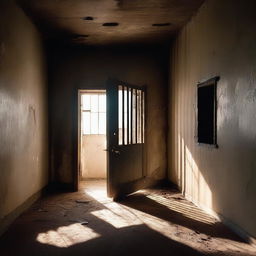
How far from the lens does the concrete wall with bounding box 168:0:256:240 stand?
331 centimetres

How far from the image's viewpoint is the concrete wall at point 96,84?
671cm

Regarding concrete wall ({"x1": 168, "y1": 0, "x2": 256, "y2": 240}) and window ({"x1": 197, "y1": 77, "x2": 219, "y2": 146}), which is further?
window ({"x1": 197, "y1": 77, "x2": 219, "y2": 146})

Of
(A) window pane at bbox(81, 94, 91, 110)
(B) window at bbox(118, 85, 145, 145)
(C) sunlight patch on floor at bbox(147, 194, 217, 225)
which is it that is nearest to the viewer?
(C) sunlight patch on floor at bbox(147, 194, 217, 225)

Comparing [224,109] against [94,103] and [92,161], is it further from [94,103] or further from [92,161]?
[94,103]

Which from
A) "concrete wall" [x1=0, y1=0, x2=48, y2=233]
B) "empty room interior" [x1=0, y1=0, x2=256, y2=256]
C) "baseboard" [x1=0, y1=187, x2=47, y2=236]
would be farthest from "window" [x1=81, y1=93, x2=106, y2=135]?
"baseboard" [x1=0, y1=187, x2=47, y2=236]

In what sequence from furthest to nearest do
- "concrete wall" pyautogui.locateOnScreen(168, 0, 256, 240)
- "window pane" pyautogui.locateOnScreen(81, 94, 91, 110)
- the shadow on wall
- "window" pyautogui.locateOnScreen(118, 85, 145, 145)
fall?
"window pane" pyautogui.locateOnScreen(81, 94, 91, 110)
"window" pyautogui.locateOnScreen(118, 85, 145, 145)
the shadow on wall
"concrete wall" pyautogui.locateOnScreen(168, 0, 256, 240)

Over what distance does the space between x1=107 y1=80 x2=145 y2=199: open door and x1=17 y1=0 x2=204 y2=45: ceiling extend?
95cm

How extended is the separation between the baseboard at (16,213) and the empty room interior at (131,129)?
0.02 m

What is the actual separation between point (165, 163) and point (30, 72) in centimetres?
338

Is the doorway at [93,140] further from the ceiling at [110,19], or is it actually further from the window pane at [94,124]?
the ceiling at [110,19]

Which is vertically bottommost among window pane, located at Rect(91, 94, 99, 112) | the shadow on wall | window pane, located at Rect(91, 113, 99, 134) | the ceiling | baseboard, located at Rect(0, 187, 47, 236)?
baseboard, located at Rect(0, 187, 47, 236)

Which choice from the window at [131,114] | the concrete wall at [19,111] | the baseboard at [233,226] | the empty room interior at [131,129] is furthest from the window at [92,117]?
the baseboard at [233,226]

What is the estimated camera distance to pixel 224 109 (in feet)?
13.0

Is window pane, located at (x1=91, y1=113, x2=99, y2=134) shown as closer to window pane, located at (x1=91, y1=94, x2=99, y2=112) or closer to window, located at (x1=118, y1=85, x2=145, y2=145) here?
window pane, located at (x1=91, y1=94, x2=99, y2=112)
